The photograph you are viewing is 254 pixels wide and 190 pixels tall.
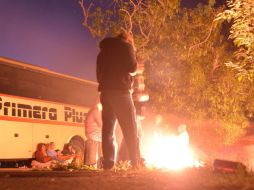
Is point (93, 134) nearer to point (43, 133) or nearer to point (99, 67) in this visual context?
point (99, 67)

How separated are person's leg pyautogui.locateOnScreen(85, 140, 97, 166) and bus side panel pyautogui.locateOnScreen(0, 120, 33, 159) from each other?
7098mm

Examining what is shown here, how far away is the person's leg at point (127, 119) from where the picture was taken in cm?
653

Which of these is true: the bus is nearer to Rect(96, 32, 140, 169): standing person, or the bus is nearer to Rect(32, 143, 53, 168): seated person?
Rect(32, 143, 53, 168): seated person

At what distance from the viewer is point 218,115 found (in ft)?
44.5

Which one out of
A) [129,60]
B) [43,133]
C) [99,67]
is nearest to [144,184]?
[129,60]

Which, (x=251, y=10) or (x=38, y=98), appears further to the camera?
(x=38, y=98)

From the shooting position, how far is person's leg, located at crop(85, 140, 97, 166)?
352 inches

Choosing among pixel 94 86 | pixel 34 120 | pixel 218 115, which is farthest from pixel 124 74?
pixel 94 86

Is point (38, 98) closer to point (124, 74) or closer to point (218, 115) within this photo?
point (218, 115)

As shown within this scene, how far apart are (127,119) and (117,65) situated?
32.8 inches

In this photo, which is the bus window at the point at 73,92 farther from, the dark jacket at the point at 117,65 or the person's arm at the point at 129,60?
the person's arm at the point at 129,60

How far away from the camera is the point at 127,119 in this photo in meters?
6.53

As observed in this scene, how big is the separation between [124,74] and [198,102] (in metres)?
7.13

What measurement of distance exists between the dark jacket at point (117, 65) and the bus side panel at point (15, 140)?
9.52 meters
